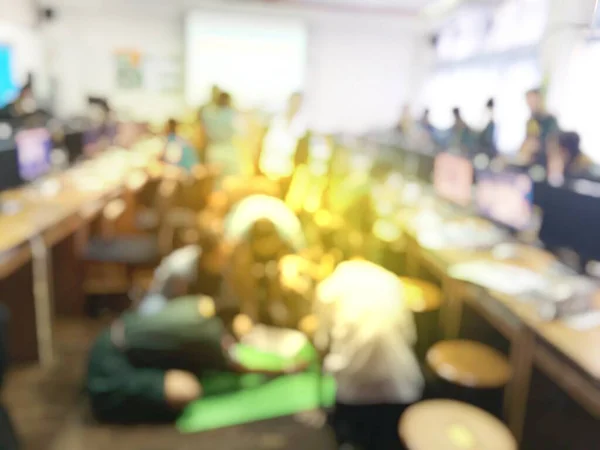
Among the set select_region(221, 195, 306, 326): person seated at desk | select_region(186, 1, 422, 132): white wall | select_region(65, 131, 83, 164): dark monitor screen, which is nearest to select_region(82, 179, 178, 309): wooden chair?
select_region(221, 195, 306, 326): person seated at desk

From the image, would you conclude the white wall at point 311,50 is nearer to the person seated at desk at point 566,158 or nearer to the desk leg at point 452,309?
the person seated at desk at point 566,158

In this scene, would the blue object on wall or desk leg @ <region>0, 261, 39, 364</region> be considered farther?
the blue object on wall

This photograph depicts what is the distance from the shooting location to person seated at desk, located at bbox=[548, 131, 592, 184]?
3160 mm

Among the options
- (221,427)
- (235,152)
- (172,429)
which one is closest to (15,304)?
(172,429)

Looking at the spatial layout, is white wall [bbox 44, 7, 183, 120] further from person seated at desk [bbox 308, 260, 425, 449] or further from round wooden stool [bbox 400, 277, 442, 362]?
person seated at desk [bbox 308, 260, 425, 449]

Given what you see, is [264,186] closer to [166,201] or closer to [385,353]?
[166,201]

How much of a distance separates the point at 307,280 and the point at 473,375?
4.23 feet

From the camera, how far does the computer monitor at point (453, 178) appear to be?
3598 mm

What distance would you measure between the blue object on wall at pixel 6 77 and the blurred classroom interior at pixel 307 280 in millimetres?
28

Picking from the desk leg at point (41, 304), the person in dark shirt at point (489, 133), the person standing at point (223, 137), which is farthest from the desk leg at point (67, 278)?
the person in dark shirt at point (489, 133)

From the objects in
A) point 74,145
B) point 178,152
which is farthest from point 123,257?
point 74,145

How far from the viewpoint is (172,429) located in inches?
97.3

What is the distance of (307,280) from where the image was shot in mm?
3256

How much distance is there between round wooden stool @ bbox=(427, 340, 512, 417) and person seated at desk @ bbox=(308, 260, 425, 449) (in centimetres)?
12
